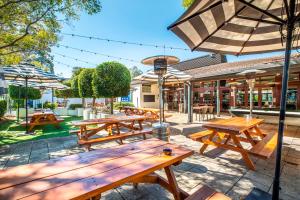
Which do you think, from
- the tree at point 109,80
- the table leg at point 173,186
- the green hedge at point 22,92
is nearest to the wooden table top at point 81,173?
the table leg at point 173,186

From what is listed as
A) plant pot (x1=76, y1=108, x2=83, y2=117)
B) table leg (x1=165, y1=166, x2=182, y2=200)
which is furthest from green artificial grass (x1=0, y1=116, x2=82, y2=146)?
table leg (x1=165, y1=166, x2=182, y2=200)

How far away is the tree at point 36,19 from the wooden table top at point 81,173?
405 centimetres

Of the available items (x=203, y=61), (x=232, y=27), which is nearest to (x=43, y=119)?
(x=232, y=27)

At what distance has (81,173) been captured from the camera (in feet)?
4.66

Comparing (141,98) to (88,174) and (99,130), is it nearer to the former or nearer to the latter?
(99,130)

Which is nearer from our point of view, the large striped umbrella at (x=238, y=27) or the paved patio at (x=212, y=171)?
the large striped umbrella at (x=238, y=27)

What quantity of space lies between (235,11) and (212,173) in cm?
268

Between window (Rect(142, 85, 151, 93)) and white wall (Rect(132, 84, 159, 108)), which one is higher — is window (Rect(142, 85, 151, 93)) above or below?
above

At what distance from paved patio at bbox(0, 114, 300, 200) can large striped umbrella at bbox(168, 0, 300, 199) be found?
2.53ft

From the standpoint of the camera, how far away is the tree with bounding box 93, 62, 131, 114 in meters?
7.76

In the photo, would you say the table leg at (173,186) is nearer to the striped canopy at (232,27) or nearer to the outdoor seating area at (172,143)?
the outdoor seating area at (172,143)

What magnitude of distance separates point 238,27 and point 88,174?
9.96ft

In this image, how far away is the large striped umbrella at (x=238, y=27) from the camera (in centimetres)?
182

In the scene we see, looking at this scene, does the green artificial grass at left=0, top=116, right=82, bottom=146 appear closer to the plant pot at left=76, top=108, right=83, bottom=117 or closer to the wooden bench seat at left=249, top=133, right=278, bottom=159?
the plant pot at left=76, top=108, right=83, bottom=117
